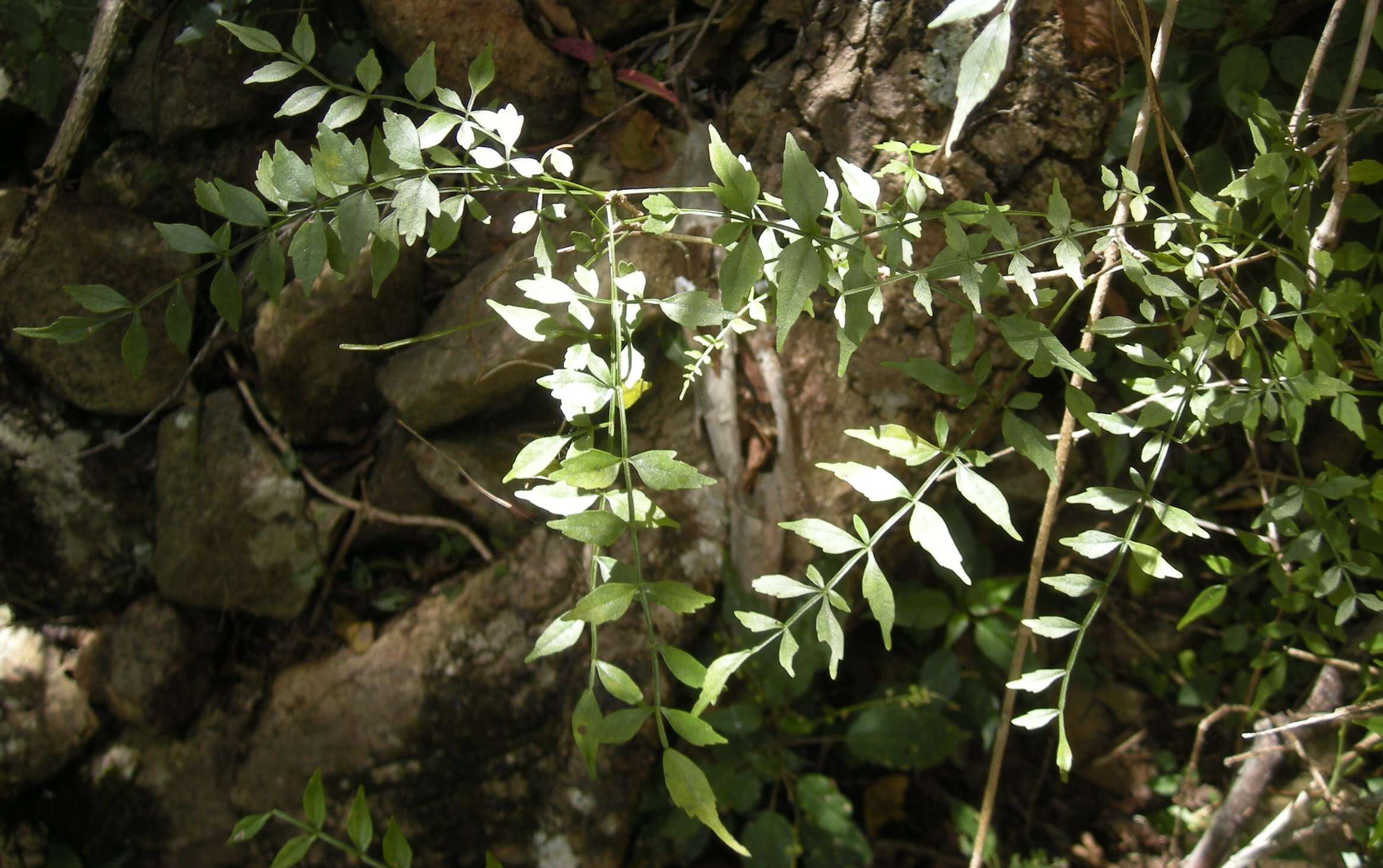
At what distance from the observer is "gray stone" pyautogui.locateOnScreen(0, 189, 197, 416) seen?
1.78 meters

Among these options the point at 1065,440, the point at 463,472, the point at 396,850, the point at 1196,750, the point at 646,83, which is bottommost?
the point at 396,850

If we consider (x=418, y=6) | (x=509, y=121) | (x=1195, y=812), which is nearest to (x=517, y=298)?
(x=418, y=6)

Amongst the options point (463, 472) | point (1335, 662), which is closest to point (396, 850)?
point (463, 472)

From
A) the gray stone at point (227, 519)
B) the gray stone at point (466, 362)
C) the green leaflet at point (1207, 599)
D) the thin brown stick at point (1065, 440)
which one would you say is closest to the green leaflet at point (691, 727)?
the thin brown stick at point (1065, 440)

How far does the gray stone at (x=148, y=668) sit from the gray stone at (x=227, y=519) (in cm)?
8

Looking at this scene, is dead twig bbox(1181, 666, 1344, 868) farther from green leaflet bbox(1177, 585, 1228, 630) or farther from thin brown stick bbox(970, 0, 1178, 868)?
thin brown stick bbox(970, 0, 1178, 868)

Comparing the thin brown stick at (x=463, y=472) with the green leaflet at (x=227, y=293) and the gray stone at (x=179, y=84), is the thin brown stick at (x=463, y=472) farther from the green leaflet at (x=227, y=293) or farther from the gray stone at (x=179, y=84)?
the gray stone at (x=179, y=84)

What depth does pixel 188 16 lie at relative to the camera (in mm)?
1684

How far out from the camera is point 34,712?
1883 mm

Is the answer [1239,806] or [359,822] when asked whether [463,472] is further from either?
[1239,806]

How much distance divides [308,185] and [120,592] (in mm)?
1533

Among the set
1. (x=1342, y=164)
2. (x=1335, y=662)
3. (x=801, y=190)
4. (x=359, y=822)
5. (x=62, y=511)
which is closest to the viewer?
(x=801, y=190)

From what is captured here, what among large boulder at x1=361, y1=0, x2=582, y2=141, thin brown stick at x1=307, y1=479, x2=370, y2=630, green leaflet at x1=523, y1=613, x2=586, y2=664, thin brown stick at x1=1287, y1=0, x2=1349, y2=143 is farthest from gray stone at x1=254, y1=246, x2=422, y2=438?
thin brown stick at x1=1287, y1=0, x2=1349, y2=143

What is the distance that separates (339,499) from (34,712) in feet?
2.65
